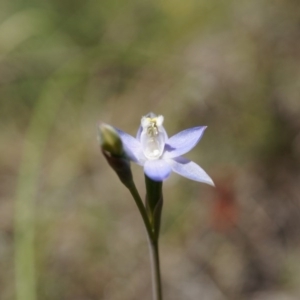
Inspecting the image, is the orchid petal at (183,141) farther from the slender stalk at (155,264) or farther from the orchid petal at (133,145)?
the slender stalk at (155,264)

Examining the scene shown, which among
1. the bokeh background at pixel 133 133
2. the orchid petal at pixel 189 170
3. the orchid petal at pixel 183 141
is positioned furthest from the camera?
the bokeh background at pixel 133 133

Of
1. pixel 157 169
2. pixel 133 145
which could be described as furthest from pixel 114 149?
pixel 133 145

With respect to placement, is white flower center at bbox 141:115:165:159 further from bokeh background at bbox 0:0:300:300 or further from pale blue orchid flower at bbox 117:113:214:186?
bokeh background at bbox 0:0:300:300

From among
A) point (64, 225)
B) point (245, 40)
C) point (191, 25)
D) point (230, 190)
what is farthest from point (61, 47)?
point (230, 190)

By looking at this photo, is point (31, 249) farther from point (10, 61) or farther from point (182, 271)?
point (10, 61)

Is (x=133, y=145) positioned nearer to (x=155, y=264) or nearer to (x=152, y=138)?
(x=152, y=138)

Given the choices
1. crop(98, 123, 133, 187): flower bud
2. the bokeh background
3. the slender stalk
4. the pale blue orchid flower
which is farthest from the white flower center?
the bokeh background

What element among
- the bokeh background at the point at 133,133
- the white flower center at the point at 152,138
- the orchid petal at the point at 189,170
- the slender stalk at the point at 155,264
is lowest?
the slender stalk at the point at 155,264

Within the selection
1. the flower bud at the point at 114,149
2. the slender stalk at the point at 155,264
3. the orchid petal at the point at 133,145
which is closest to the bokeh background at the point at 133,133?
the slender stalk at the point at 155,264
